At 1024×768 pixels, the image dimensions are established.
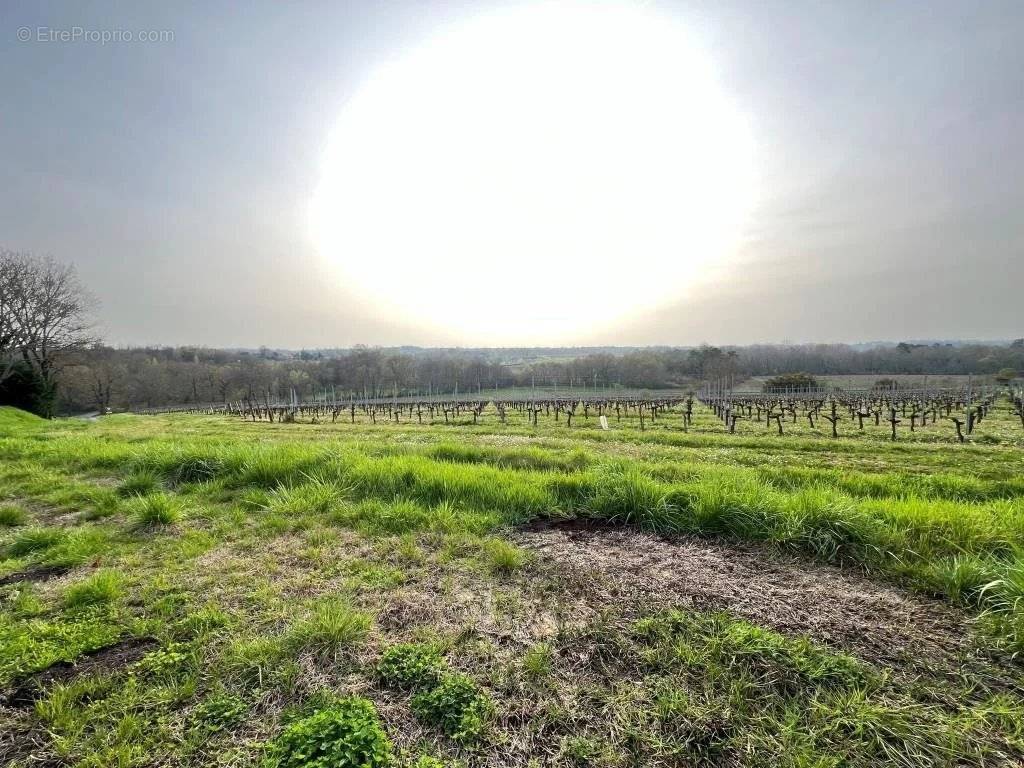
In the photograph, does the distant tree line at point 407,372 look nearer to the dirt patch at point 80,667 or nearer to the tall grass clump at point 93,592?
the tall grass clump at point 93,592

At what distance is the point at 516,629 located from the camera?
2.71 m

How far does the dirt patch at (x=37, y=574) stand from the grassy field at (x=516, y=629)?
0.11ft

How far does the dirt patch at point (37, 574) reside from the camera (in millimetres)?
3422

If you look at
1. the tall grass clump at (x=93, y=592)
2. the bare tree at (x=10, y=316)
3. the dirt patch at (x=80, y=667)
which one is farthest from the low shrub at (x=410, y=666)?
the bare tree at (x=10, y=316)

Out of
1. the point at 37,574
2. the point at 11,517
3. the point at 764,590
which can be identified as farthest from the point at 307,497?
the point at 764,590

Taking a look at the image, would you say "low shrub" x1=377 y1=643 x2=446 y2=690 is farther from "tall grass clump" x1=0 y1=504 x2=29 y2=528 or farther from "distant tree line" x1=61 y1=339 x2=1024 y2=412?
"distant tree line" x1=61 y1=339 x2=1024 y2=412

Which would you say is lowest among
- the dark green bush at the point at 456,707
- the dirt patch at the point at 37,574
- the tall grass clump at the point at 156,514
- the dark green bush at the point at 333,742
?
the dark green bush at the point at 456,707

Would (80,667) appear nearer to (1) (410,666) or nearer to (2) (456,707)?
(1) (410,666)

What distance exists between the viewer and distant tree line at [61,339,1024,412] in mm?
61934

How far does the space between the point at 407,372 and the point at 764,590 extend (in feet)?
310

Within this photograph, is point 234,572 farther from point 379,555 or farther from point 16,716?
point 16,716

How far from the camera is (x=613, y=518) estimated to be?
4.48m

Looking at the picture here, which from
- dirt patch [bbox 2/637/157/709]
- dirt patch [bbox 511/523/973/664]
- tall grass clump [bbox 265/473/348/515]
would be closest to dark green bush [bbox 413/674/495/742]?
dirt patch [bbox 511/523/973/664]

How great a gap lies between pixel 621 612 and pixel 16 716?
323 centimetres
